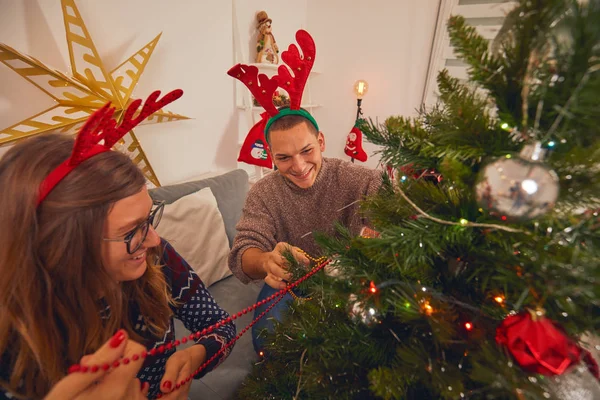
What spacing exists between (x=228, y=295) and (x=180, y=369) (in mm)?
728

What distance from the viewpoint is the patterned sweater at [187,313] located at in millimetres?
777

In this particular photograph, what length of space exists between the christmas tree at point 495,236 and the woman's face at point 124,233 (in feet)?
1.33

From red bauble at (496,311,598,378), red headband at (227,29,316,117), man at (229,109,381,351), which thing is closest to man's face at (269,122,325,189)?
man at (229,109,381,351)

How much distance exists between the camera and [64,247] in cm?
54

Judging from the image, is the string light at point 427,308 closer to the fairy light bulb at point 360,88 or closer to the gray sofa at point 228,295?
the gray sofa at point 228,295

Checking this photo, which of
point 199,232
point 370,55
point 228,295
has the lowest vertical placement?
point 228,295

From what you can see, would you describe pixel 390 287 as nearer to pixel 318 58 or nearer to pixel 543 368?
pixel 543 368

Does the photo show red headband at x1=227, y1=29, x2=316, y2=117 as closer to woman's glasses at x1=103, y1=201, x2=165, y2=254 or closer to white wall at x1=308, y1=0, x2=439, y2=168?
woman's glasses at x1=103, y1=201, x2=165, y2=254

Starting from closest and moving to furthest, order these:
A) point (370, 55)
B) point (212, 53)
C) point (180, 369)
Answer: point (180, 369), point (212, 53), point (370, 55)

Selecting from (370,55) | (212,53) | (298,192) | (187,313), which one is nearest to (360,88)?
(370,55)

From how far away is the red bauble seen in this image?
28cm

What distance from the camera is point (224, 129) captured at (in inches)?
78.0

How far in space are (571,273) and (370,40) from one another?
9.20 feet

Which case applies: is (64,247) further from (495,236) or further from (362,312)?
(495,236)
